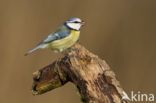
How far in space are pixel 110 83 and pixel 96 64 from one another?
0.41 ft

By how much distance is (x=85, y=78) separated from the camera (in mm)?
1574

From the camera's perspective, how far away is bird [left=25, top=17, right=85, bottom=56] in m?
1.74

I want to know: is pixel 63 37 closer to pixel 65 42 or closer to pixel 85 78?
pixel 65 42

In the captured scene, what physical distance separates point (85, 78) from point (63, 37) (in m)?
0.27

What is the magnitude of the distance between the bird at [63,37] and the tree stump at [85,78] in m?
0.05

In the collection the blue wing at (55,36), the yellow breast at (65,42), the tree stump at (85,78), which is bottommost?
the tree stump at (85,78)

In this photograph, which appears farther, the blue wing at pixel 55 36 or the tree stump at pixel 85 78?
the blue wing at pixel 55 36

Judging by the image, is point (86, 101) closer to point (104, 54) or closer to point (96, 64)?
point (96, 64)

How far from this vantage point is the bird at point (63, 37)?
→ 1741 mm

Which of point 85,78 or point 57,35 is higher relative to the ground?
point 57,35

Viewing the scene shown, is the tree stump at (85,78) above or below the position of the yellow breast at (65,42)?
below

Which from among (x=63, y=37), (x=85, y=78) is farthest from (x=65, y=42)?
(x=85, y=78)

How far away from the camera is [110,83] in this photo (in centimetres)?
158

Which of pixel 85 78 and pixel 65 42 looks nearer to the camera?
pixel 85 78
